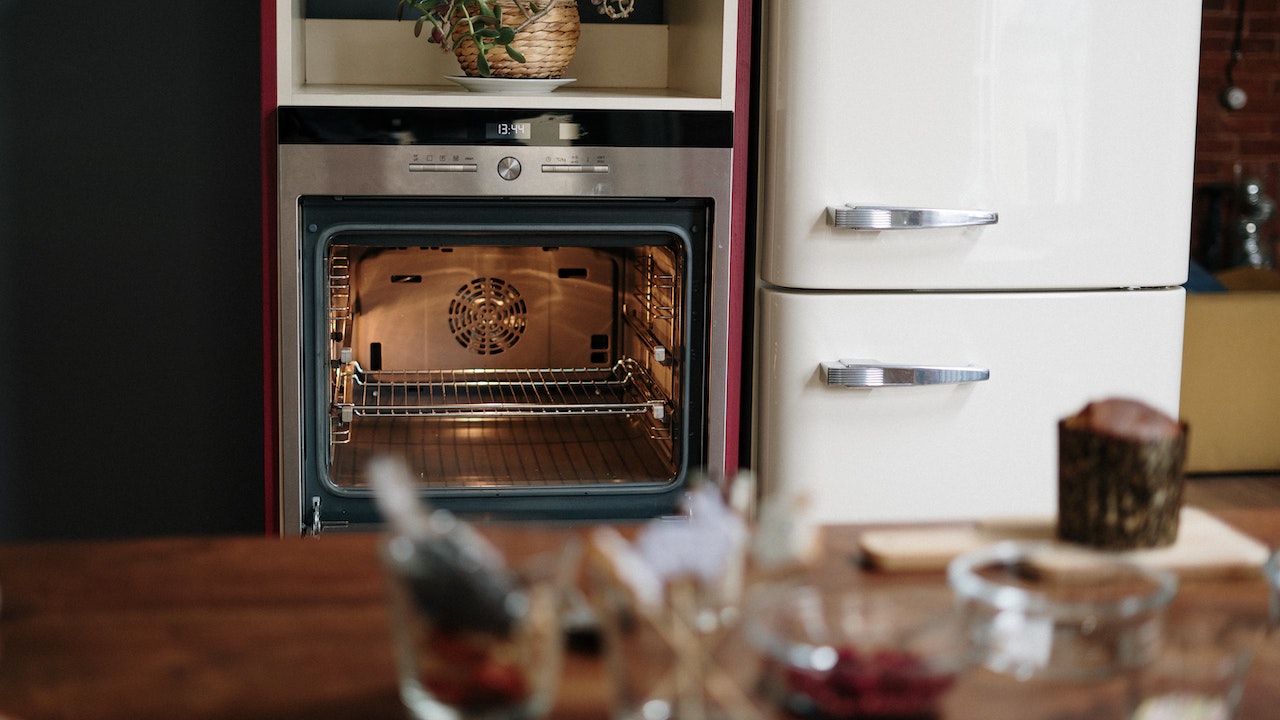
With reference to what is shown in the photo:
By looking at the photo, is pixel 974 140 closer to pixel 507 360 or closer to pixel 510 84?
pixel 510 84

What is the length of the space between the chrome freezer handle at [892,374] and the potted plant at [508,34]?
26.6 inches

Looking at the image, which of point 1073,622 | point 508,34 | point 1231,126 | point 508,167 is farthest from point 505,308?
point 1231,126

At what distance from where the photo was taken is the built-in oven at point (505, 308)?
2039mm

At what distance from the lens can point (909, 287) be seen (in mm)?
2117

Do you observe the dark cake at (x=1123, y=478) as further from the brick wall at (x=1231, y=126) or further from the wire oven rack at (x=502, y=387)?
the brick wall at (x=1231, y=126)

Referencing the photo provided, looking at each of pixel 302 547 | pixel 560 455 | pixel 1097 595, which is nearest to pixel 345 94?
pixel 560 455

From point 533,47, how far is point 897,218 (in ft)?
2.11

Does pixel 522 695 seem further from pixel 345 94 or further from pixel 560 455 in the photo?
pixel 560 455

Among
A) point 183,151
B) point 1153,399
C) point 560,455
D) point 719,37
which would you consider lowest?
point 560,455

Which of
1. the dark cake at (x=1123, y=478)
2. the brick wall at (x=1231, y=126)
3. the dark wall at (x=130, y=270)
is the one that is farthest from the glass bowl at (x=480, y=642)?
the brick wall at (x=1231, y=126)

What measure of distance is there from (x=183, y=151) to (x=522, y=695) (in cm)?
225

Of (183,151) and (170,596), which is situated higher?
(183,151)

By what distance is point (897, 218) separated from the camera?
2068mm

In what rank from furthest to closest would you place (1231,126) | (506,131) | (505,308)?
(1231,126)
(505,308)
(506,131)
